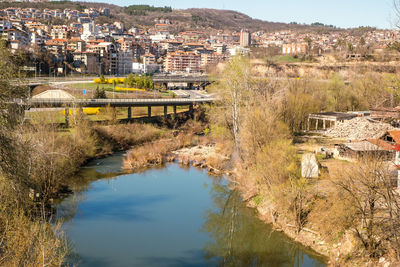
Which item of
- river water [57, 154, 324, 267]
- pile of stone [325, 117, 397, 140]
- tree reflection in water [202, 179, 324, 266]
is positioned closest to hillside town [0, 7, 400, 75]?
pile of stone [325, 117, 397, 140]

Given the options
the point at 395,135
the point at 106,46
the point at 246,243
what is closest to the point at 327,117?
the point at 395,135

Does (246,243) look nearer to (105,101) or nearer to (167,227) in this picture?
(167,227)

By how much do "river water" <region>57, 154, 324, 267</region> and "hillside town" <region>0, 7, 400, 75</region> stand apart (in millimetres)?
24535

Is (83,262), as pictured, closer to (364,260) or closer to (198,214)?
(198,214)

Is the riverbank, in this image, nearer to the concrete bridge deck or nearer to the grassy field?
the concrete bridge deck

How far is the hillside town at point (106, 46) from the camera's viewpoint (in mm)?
85688

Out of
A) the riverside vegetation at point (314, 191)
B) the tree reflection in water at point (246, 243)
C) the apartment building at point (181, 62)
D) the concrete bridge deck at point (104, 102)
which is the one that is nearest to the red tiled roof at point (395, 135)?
the riverside vegetation at point (314, 191)

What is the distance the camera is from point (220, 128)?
32219mm

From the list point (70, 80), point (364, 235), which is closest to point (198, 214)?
point (364, 235)

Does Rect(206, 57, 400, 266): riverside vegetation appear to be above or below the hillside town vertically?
below

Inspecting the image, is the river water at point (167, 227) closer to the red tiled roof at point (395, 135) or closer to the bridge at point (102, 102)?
the red tiled roof at point (395, 135)

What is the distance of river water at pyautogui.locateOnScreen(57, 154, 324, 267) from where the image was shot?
52.4 ft

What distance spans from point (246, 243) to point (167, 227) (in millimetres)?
3496

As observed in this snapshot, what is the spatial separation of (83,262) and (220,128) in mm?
18554
